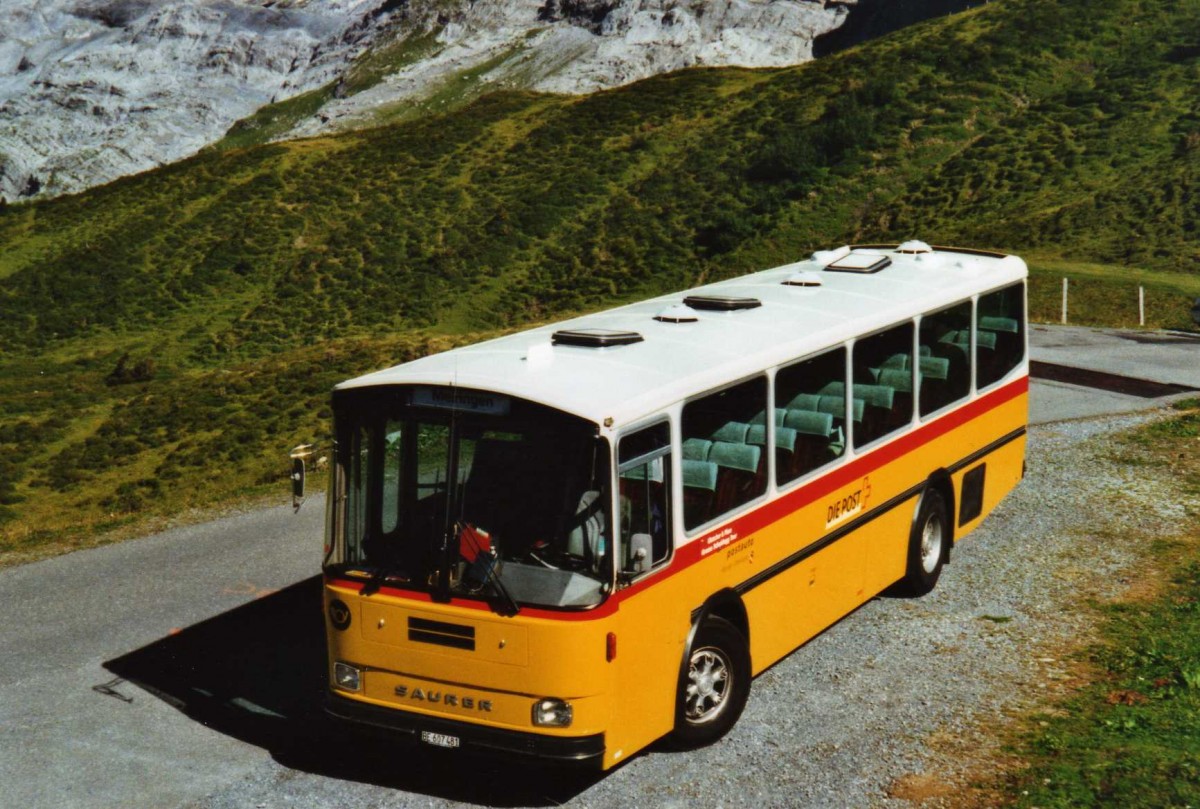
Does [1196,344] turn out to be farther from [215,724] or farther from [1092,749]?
[215,724]

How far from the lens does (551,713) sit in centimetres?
812

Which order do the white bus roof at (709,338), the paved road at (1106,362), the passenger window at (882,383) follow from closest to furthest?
the white bus roof at (709,338)
the passenger window at (882,383)
the paved road at (1106,362)

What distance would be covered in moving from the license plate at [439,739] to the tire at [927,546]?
18.6 ft

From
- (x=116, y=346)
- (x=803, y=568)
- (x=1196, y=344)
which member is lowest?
(x=116, y=346)

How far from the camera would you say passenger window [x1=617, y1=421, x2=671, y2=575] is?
820cm

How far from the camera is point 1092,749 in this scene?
9.09 m

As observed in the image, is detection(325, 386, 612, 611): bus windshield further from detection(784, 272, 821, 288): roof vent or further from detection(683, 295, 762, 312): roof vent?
detection(784, 272, 821, 288): roof vent

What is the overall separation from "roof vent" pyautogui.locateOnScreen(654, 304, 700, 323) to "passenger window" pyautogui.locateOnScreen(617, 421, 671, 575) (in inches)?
81.7

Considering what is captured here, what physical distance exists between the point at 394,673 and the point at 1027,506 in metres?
9.63

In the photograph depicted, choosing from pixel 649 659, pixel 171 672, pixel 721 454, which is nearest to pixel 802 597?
pixel 721 454

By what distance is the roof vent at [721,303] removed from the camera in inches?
436

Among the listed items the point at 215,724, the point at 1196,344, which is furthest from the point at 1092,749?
the point at 1196,344

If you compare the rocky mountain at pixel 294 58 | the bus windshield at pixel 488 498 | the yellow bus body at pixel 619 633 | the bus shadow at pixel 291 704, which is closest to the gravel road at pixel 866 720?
the bus shadow at pixel 291 704

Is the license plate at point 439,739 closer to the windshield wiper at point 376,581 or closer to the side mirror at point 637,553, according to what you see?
the windshield wiper at point 376,581
